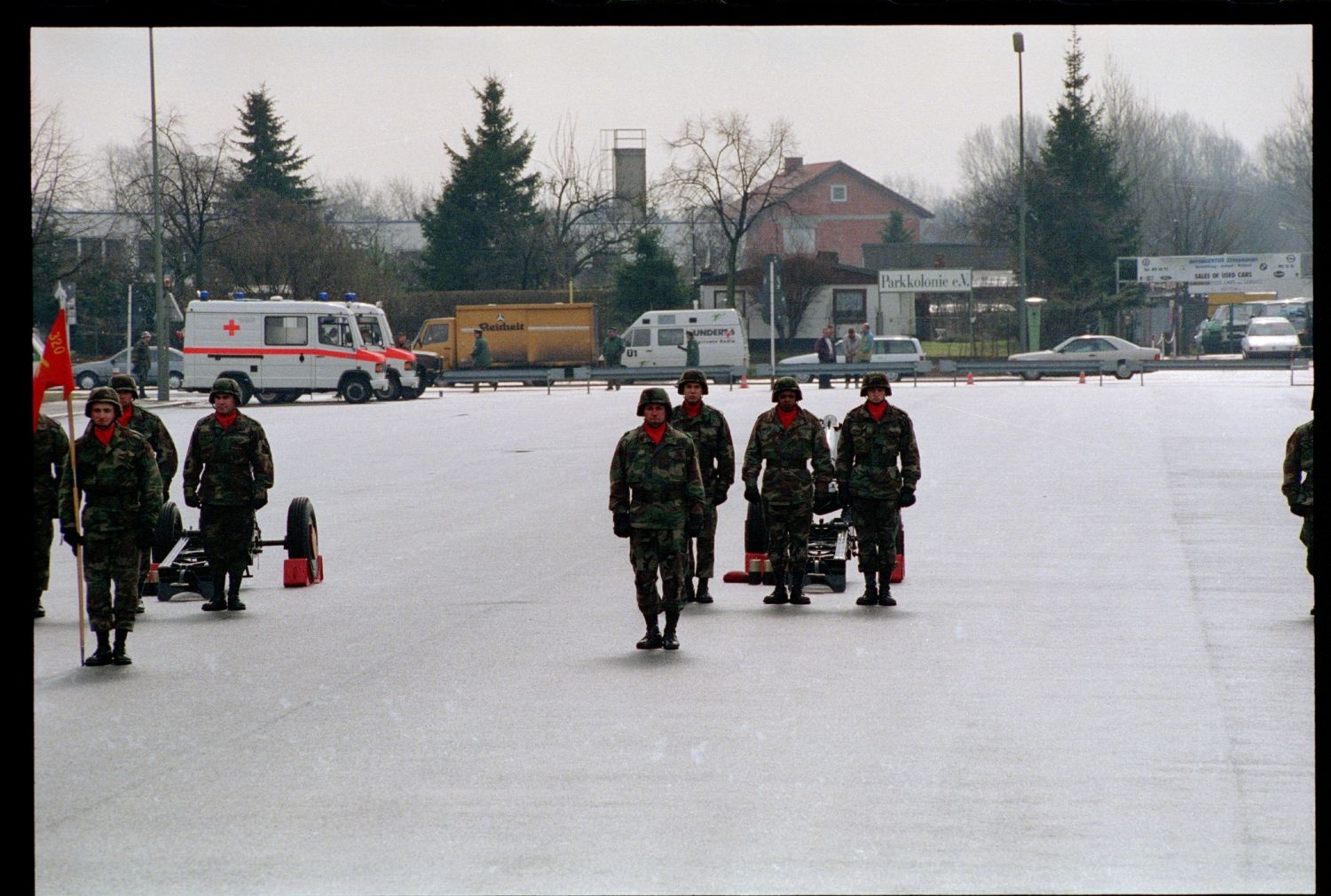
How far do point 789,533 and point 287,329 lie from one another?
33290mm

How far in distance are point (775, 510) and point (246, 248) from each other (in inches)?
1816

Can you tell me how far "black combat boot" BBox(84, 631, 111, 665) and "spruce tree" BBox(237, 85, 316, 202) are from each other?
54.4 meters

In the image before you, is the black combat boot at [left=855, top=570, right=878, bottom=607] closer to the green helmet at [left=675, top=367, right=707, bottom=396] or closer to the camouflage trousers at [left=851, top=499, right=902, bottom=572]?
the camouflage trousers at [left=851, top=499, right=902, bottom=572]

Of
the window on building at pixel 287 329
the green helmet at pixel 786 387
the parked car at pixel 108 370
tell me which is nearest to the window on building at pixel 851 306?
the parked car at pixel 108 370

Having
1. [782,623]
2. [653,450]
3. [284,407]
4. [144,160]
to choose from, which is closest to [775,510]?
[782,623]

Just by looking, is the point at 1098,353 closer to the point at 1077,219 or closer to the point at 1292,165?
the point at 1077,219

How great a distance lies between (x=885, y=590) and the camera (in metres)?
12.0

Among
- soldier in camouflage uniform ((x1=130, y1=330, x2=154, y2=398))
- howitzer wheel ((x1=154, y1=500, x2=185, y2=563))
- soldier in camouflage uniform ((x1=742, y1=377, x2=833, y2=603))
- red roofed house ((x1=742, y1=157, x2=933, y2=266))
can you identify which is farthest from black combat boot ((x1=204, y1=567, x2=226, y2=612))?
red roofed house ((x1=742, y1=157, x2=933, y2=266))

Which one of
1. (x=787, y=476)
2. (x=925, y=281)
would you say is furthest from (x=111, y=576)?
(x=925, y=281)

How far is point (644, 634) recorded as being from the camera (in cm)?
1082

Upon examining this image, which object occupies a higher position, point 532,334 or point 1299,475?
point 532,334

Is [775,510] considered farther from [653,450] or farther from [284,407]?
[284,407]

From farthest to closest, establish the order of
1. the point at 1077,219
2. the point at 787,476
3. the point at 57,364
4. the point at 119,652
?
the point at 1077,219
the point at 787,476
the point at 119,652
the point at 57,364

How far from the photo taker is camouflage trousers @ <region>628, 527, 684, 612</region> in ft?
33.3
